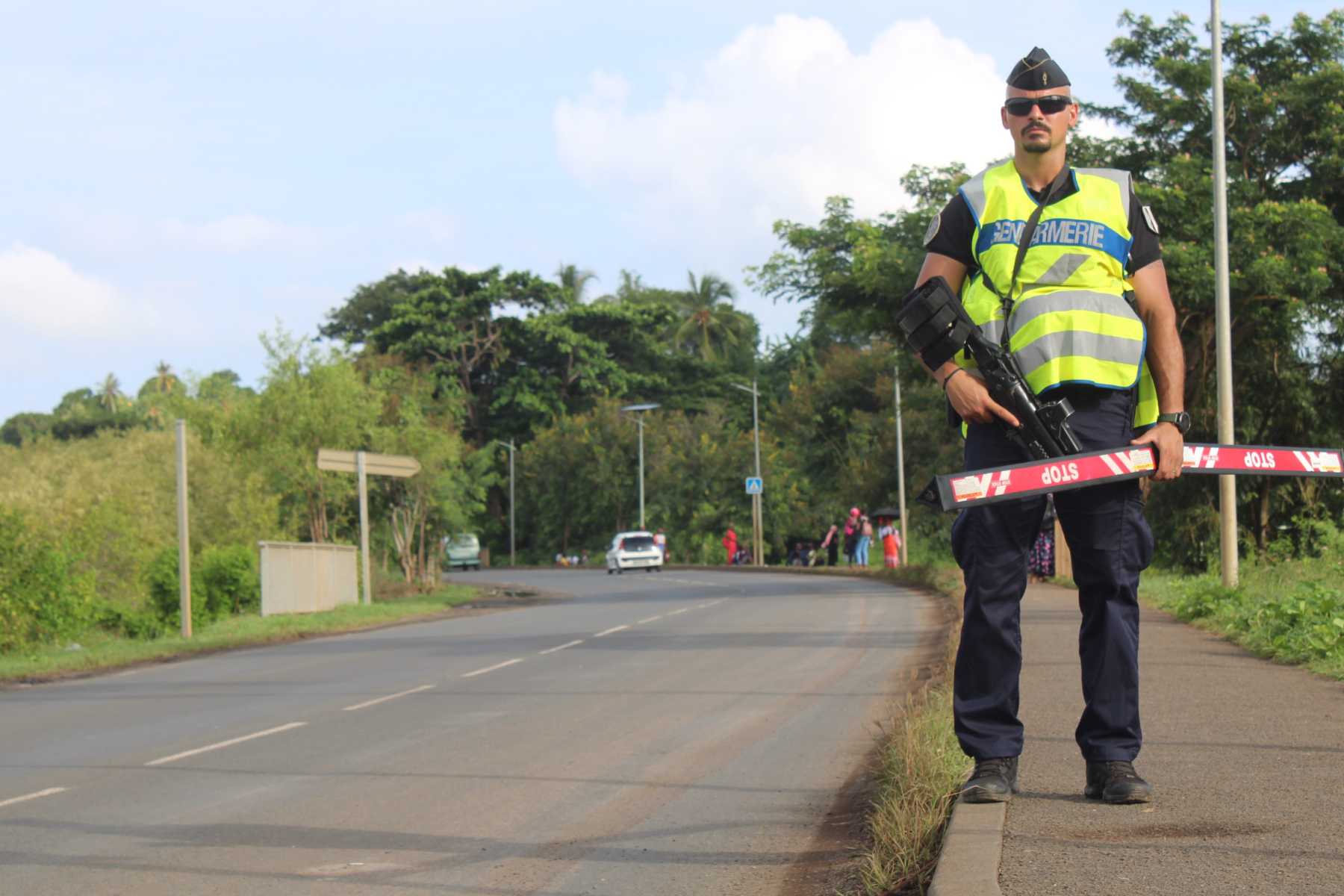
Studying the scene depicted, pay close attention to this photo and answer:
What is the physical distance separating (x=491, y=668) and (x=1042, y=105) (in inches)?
443

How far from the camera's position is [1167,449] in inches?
180

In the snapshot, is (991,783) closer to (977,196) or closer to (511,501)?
(977,196)

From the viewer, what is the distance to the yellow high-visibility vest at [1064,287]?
4711 millimetres

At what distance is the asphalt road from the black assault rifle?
75.0 inches

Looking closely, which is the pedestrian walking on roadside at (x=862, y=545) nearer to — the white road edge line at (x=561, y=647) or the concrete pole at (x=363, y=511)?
the concrete pole at (x=363, y=511)

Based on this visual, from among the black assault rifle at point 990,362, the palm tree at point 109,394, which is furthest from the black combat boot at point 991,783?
the palm tree at point 109,394

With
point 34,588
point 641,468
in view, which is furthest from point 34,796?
point 641,468

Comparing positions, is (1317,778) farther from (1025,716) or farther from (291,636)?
(291,636)

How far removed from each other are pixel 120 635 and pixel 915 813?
25598mm

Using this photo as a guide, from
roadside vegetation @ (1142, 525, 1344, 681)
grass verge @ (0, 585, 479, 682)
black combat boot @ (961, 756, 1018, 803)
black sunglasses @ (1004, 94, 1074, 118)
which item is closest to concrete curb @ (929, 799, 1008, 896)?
black combat boot @ (961, 756, 1018, 803)

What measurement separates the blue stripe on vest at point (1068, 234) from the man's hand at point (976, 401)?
1.55ft

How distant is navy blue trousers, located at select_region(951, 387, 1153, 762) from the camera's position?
4742mm

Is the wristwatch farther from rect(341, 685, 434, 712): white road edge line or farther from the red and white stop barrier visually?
rect(341, 685, 434, 712): white road edge line

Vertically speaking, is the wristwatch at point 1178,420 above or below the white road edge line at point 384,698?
above
